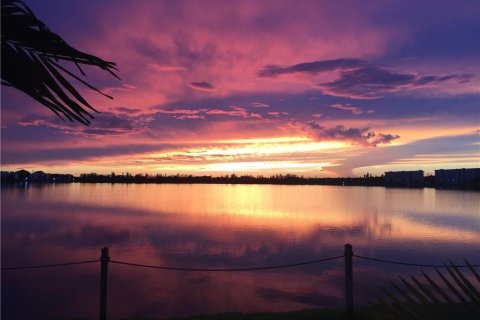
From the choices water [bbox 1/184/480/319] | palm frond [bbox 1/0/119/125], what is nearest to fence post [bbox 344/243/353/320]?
water [bbox 1/184/480/319]

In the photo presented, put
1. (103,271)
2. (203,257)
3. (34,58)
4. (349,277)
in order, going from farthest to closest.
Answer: (203,257), (349,277), (103,271), (34,58)

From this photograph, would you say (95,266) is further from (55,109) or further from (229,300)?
(55,109)

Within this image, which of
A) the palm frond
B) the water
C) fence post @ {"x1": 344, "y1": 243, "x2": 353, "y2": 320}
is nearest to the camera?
the palm frond

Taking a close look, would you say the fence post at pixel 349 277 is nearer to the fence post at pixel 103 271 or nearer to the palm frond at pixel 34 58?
the fence post at pixel 103 271

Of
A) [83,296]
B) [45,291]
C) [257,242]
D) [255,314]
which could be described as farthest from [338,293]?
[257,242]

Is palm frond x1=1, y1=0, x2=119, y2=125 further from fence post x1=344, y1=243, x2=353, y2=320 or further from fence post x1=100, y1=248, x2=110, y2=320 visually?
fence post x1=344, y1=243, x2=353, y2=320

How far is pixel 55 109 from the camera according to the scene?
172cm

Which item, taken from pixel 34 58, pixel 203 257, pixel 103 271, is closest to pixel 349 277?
pixel 103 271

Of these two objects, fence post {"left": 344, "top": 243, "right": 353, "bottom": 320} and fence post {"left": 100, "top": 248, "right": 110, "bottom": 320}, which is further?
fence post {"left": 344, "top": 243, "right": 353, "bottom": 320}

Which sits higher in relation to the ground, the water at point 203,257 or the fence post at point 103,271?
the fence post at point 103,271

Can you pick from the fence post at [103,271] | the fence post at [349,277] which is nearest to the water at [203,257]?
the fence post at [349,277]

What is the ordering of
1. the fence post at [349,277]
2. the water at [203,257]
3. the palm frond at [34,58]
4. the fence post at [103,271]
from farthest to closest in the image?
the water at [203,257]
the fence post at [349,277]
the fence post at [103,271]
the palm frond at [34,58]

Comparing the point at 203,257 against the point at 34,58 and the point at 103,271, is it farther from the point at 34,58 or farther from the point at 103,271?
the point at 34,58

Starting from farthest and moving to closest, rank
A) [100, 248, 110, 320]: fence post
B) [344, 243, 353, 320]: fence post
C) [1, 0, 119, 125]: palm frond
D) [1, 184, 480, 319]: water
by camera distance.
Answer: [1, 184, 480, 319]: water, [344, 243, 353, 320]: fence post, [100, 248, 110, 320]: fence post, [1, 0, 119, 125]: palm frond
